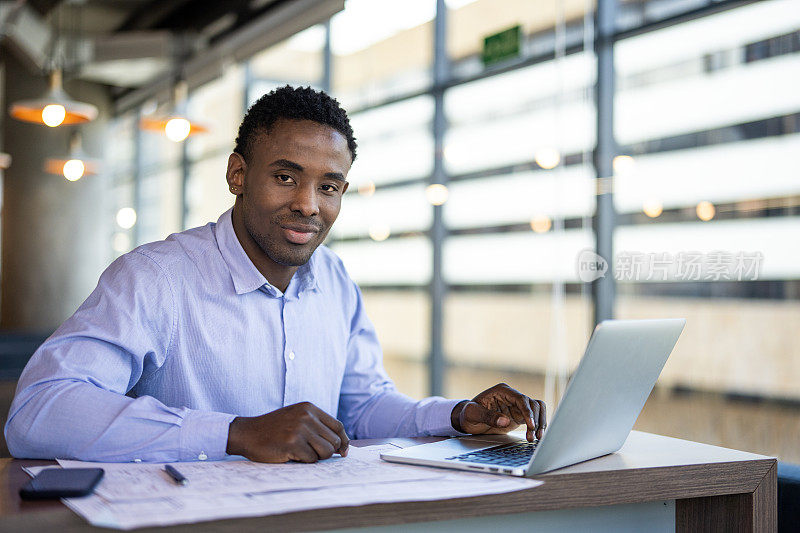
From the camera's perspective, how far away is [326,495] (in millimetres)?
1079

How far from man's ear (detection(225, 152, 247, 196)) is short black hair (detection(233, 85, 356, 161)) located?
2cm

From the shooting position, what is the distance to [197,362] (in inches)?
68.2

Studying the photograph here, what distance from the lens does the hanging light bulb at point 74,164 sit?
7.39 metres

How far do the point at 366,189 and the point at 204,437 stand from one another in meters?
4.46

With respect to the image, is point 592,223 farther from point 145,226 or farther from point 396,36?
point 145,226

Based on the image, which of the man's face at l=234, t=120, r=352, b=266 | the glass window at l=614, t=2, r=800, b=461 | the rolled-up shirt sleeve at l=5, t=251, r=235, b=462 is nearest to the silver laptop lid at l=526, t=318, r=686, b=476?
the rolled-up shirt sleeve at l=5, t=251, r=235, b=462

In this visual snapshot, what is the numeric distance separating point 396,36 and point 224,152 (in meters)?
2.70

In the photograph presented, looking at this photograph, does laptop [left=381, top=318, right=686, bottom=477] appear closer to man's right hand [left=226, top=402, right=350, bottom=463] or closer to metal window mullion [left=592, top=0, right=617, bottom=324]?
man's right hand [left=226, top=402, right=350, bottom=463]

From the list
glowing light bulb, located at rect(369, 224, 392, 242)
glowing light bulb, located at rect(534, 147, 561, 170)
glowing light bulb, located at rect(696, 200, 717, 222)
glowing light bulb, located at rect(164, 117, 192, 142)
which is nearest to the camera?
glowing light bulb, located at rect(696, 200, 717, 222)

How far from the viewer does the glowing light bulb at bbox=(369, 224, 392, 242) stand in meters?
5.51

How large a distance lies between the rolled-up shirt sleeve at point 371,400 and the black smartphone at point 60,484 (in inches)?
32.4

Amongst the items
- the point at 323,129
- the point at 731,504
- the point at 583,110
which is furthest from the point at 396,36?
the point at 731,504

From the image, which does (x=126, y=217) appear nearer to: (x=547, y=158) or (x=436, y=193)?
(x=436, y=193)

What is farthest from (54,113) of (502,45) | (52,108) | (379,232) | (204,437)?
(204,437)
